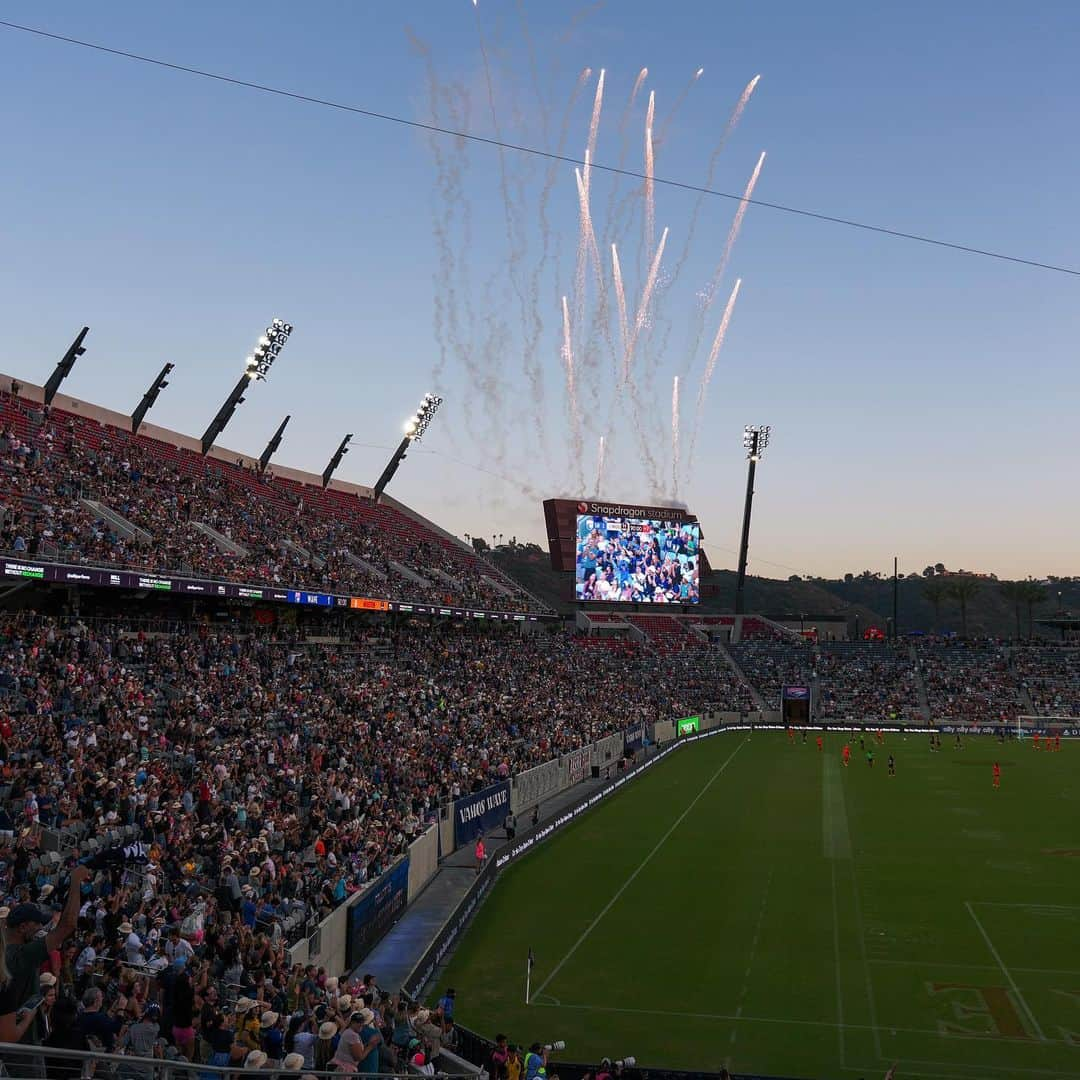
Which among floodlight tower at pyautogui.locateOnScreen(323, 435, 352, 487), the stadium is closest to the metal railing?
the stadium

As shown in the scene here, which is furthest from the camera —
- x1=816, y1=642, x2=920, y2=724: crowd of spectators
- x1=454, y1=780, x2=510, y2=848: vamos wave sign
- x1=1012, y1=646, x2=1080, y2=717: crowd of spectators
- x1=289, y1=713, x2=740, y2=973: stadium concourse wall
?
x1=816, y1=642, x2=920, y2=724: crowd of spectators

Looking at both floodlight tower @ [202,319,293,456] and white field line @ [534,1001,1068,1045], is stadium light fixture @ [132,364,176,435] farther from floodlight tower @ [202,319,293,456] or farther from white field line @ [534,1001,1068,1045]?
white field line @ [534,1001,1068,1045]

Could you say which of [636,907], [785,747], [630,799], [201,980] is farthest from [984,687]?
[201,980]

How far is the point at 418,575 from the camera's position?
2463 inches

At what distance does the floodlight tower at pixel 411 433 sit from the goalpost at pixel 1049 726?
47806 millimetres

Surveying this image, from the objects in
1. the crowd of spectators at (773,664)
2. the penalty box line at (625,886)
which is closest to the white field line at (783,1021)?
the penalty box line at (625,886)

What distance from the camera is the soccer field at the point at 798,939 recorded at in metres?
19.6

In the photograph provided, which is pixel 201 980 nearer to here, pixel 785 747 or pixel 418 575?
pixel 418 575

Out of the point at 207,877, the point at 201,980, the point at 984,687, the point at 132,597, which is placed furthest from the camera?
the point at 984,687

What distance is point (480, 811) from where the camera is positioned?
3544cm

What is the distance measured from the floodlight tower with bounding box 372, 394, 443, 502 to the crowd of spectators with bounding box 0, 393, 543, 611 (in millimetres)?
3525

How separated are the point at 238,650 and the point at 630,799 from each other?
19063 mm

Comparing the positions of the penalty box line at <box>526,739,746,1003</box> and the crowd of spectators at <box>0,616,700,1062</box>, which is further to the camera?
the penalty box line at <box>526,739,746,1003</box>

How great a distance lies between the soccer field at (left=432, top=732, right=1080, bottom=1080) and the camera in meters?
19.6
